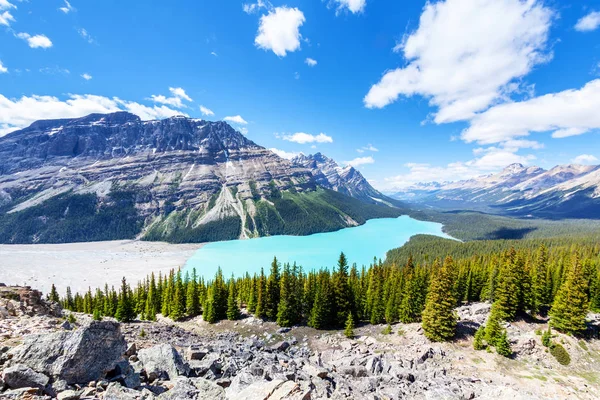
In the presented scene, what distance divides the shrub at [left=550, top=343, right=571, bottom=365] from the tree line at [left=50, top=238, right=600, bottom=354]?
19.1ft

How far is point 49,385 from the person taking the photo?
44.0 feet

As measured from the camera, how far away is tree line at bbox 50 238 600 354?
1734 inches

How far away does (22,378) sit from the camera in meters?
12.4

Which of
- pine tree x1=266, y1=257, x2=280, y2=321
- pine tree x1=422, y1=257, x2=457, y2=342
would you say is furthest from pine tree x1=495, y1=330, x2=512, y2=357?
pine tree x1=266, y1=257, x2=280, y2=321

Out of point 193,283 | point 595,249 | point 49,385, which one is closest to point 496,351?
point 49,385

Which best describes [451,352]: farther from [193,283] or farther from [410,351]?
[193,283]

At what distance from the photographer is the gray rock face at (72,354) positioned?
14516 mm

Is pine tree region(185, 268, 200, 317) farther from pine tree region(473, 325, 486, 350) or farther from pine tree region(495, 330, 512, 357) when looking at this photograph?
pine tree region(495, 330, 512, 357)

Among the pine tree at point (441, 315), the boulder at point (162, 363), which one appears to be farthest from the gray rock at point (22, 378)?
the pine tree at point (441, 315)

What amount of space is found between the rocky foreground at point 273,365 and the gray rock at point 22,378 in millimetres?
41

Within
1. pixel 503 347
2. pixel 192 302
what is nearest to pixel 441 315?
pixel 503 347

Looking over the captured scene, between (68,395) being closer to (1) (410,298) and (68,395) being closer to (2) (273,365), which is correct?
(2) (273,365)

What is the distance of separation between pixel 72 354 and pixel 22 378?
2799 millimetres

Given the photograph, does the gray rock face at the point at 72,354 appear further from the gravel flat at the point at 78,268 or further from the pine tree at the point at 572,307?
the gravel flat at the point at 78,268
